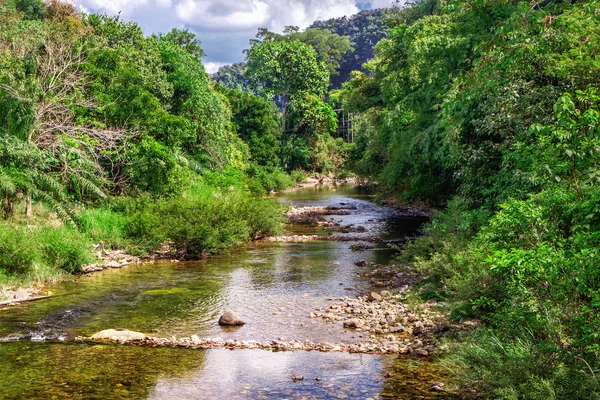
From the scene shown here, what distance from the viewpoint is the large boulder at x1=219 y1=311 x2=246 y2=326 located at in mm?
10538

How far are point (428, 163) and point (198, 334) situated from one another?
13.8m

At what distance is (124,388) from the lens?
7.63m

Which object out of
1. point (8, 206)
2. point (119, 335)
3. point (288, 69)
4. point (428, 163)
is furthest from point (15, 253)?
point (288, 69)

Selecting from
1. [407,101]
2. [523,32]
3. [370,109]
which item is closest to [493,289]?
[523,32]

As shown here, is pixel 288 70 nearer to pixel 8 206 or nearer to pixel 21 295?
pixel 8 206

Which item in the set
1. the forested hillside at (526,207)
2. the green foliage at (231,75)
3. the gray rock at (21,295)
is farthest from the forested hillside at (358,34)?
the gray rock at (21,295)

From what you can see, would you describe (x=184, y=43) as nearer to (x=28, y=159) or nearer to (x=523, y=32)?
(x=28, y=159)

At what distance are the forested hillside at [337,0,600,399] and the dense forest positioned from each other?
0.03 metres

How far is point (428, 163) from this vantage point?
70.4 ft

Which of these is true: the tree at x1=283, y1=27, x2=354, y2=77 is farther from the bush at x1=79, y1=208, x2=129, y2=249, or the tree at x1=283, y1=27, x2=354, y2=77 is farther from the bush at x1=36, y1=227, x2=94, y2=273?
the bush at x1=36, y1=227, x2=94, y2=273

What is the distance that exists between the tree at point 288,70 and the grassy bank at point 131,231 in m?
34.2

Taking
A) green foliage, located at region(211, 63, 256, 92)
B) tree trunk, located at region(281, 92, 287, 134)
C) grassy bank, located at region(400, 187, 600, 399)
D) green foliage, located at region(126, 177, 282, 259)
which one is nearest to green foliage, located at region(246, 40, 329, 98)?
tree trunk, located at region(281, 92, 287, 134)

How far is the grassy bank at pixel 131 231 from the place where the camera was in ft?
43.0

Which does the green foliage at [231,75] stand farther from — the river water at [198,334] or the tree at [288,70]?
the river water at [198,334]
